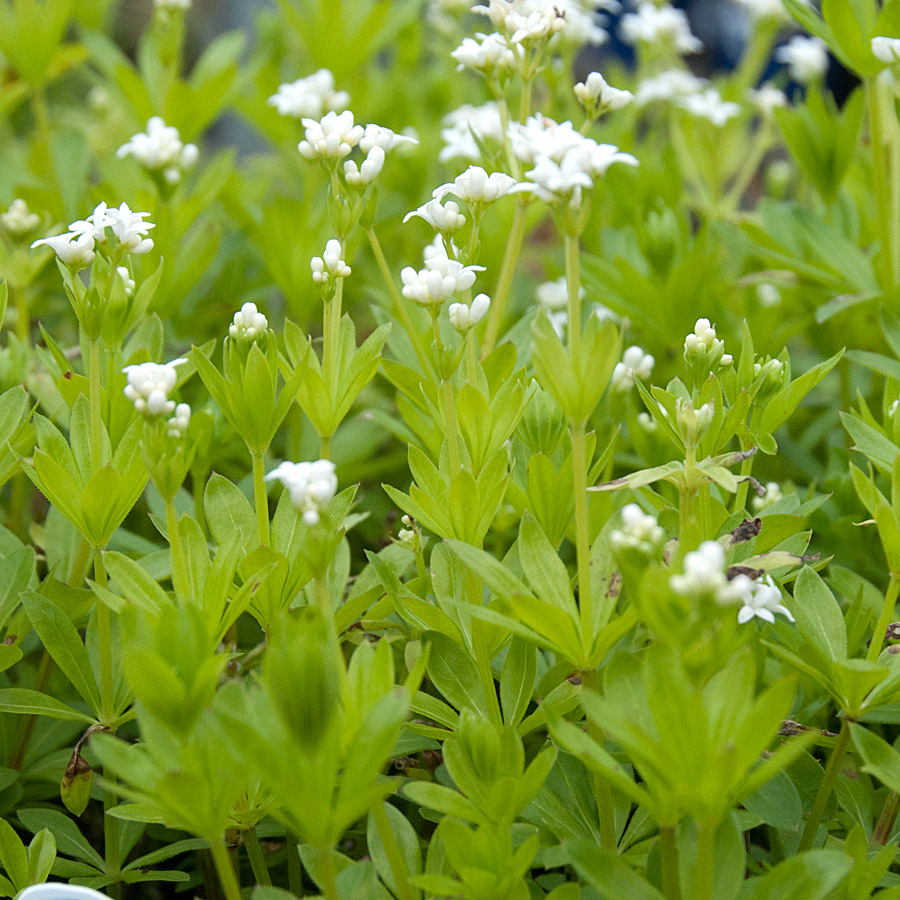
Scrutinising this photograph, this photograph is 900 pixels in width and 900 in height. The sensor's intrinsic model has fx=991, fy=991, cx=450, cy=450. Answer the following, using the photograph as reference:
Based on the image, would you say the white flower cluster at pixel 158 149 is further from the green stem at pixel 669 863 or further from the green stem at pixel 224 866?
the green stem at pixel 669 863

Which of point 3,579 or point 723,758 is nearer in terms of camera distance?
point 723,758

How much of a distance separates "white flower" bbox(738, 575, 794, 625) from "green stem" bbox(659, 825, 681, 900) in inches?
8.4

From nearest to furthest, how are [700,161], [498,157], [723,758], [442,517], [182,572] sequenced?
[723,758]
[182,572]
[442,517]
[498,157]
[700,161]

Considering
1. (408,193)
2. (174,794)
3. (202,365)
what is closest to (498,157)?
(202,365)

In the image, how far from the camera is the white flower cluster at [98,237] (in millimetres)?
1059

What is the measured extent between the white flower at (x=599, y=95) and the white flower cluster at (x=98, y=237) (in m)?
0.52

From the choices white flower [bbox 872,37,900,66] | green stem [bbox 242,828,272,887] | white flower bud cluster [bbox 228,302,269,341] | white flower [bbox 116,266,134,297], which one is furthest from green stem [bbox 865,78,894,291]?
green stem [bbox 242,828,272,887]

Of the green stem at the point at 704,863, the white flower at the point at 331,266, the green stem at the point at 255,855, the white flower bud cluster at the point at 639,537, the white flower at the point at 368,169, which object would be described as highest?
the white flower at the point at 368,169

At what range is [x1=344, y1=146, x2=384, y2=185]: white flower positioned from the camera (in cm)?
114

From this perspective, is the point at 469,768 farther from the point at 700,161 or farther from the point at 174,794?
the point at 700,161

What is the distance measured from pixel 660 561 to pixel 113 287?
723 mm

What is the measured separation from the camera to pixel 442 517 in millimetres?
1072

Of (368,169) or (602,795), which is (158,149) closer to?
(368,169)

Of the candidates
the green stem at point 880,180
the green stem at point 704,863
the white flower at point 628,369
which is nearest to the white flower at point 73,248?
the white flower at point 628,369
